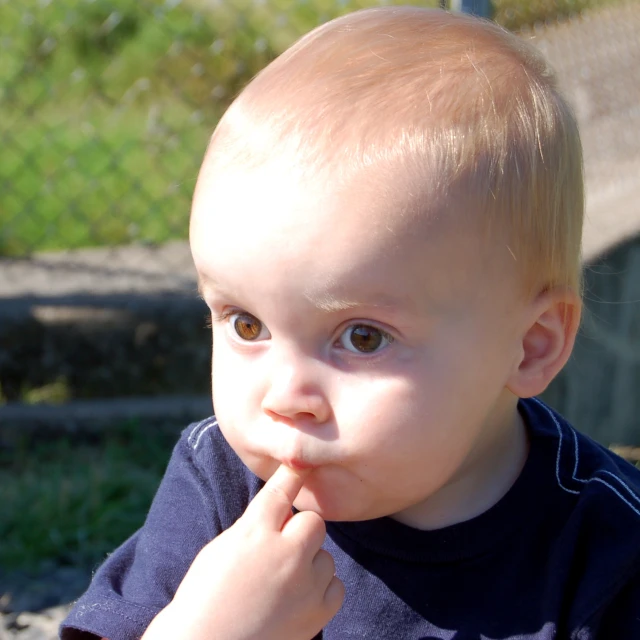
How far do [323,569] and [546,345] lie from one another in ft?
1.38

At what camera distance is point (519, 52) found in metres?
1.31

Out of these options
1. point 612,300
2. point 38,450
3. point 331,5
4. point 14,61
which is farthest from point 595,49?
point 38,450

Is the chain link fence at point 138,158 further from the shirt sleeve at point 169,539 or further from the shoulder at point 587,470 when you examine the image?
the shirt sleeve at point 169,539

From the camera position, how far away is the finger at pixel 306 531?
113cm

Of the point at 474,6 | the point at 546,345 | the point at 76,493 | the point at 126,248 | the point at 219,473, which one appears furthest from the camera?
the point at 126,248

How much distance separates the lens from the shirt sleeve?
1273 mm

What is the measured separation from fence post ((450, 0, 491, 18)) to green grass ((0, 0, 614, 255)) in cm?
91

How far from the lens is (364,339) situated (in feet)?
3.69

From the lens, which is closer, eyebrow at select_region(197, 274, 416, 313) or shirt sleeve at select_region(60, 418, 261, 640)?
eyebrow at select_region(197, 274, 416, 313)

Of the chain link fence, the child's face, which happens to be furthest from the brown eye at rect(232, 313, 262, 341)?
the chain link fence

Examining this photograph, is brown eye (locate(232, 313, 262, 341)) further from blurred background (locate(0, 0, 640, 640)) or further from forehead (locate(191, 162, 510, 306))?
blurred background (locate(0, 0, 640, 640))

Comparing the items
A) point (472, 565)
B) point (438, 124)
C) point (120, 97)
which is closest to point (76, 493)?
point (472, 565)

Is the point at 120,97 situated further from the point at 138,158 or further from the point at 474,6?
the point at 474,6

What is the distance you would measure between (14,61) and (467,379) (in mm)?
3392
